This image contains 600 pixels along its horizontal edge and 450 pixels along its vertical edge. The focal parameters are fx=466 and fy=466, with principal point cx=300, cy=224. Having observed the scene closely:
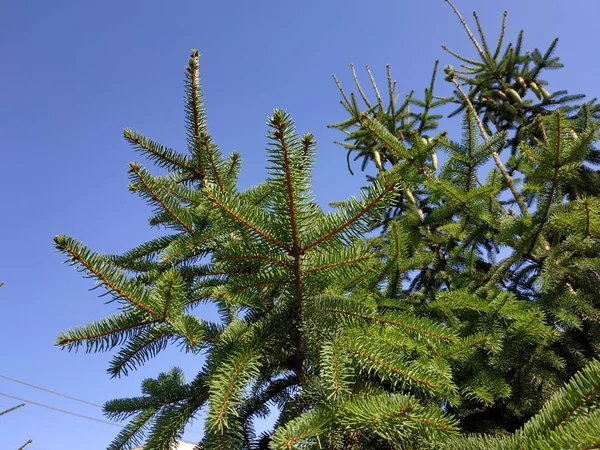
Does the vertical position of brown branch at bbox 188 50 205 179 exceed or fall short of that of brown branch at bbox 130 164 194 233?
it exceeds it

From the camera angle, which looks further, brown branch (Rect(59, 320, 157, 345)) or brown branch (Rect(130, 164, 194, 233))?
brown branch (Rect(130, 164, 194, 233))

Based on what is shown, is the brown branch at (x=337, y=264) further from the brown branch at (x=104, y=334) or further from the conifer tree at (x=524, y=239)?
the conifer tree at (x=524, y=239)

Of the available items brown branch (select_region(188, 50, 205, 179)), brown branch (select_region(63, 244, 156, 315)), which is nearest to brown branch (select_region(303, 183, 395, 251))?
brown branch (select_region(63, 244, 156, 315))

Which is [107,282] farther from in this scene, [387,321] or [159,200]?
[387,321]

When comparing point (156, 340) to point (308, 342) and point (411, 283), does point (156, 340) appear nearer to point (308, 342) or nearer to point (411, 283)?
point (308, 342)

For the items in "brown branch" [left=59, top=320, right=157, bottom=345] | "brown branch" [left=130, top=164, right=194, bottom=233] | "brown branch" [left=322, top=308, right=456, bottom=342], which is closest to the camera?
"brown branch" [left=59, top=320, right=157, bottom=345]

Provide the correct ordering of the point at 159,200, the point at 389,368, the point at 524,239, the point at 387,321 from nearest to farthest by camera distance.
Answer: the point at 389,368, the point at 387,321, the point at 159,200, the point at 524,239

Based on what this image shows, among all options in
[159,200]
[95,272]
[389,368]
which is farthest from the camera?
[159,200]

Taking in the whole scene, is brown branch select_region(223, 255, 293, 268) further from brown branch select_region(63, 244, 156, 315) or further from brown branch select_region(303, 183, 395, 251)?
brown branch select_region(63, 244, 156, 315)

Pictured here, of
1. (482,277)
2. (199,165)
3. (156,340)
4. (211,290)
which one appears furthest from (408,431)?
(482,277)

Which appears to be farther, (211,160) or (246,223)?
(211,160)

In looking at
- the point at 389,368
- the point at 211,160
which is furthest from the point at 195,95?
the point at 389,368

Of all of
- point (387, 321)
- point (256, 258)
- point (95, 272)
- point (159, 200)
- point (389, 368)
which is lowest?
point (389, 368)

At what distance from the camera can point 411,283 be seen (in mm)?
4633
